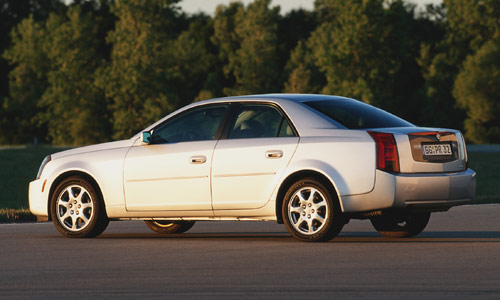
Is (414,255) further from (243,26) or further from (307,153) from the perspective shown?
(243,26)

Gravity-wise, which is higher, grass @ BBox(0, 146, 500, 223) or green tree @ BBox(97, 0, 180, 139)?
green tree @ BBox(97, 0, 180, 139)

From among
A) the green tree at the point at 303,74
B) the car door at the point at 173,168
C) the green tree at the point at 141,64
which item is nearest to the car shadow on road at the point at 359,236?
the car door at the point at 173,168

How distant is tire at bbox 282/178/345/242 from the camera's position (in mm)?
11398

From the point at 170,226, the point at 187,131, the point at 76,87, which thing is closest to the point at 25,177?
the point at 170,226

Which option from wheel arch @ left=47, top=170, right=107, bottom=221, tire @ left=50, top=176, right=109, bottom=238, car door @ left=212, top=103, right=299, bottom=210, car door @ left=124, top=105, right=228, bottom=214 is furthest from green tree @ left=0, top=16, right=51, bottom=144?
car door @ left=212, top=103, right=299, bottom=210

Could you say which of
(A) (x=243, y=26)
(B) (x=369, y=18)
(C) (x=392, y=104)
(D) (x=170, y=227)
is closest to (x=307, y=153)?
(D) (x=170, y=227)

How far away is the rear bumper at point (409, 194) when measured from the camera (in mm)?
11117

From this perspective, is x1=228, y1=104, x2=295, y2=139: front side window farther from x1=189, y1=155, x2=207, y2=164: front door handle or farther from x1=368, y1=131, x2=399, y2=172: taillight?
x1=368, y1=131, x2=399, y2=172: taillight

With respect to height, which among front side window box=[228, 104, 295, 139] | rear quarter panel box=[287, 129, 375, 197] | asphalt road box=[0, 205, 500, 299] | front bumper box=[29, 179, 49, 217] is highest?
front side window box=[228, 104, 295, 139]

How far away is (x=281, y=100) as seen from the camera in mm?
12094

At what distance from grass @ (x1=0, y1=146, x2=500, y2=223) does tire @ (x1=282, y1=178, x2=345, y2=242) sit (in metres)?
6.25

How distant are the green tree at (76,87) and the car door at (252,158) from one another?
74.6 m

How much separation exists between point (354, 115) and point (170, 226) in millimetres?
3067

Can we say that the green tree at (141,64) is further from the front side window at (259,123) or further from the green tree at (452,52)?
the front side window at (259,123)
